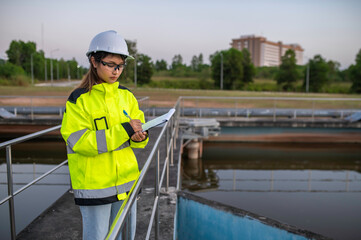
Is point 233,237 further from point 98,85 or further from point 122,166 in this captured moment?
point 98,85

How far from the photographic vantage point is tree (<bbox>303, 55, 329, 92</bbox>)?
166ft

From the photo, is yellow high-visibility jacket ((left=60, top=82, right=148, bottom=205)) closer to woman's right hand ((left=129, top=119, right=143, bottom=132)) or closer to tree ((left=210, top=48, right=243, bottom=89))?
woman's right hand ((left=129, top=119, right=143, bottom=132))

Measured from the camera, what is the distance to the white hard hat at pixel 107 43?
5.59 ft

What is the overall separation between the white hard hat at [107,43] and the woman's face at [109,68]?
2.1 inches

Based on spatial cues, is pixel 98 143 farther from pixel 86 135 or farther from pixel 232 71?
pixel 232 71

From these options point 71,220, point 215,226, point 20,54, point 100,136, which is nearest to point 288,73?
point 215,226

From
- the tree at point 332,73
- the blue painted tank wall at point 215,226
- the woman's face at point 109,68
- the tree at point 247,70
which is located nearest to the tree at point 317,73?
the tree at point 332,73

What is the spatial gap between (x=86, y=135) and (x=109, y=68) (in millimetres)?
405

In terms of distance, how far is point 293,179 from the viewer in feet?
30.0

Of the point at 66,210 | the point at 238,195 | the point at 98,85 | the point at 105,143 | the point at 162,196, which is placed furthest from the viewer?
the point at 238,195

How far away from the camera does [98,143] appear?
5.26 feet

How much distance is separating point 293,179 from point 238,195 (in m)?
2.30

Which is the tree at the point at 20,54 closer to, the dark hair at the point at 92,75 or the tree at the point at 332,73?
the tree at the point at 332,73

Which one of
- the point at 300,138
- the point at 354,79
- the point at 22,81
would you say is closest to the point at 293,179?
the point at 300,138
